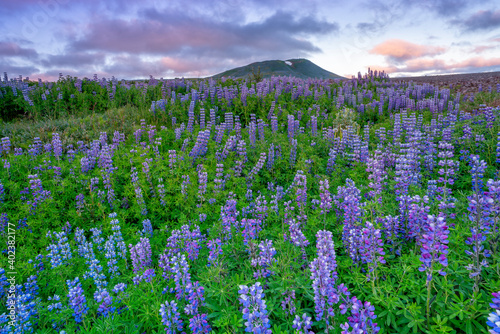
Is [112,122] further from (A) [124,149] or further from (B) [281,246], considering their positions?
(B) [281,246]

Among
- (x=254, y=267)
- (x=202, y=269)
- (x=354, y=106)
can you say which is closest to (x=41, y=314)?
(x=202, y=269)

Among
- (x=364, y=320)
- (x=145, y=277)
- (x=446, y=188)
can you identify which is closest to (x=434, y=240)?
(x=364, y=320)

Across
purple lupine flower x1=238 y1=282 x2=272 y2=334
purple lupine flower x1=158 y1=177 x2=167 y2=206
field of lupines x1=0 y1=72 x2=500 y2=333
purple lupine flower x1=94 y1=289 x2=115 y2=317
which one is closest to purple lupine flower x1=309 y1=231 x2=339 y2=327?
field of lupines x1=0 y1=72 x2=500 y2=333

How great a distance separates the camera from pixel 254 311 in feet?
6.32

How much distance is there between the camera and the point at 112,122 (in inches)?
400

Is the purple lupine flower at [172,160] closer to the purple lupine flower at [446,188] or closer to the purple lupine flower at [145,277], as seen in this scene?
the purple lupine flower at [145,277]

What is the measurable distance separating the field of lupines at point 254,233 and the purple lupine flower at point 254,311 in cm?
2

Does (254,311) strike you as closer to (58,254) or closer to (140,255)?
(140,255)

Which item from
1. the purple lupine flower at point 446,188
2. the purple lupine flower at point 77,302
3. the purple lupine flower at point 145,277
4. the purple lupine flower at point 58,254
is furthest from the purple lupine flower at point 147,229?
the purple lupine flower at point 446,188

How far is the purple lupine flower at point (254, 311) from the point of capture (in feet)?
6.34

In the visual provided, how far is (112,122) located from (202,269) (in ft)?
28.5

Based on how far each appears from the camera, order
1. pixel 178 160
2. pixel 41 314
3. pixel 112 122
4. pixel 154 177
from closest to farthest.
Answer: pixel 41 314, pixel 154 177, pixel 178 160, pixel 112 122

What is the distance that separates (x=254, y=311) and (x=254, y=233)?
1603 mm

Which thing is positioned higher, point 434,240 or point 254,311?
point 434,240
